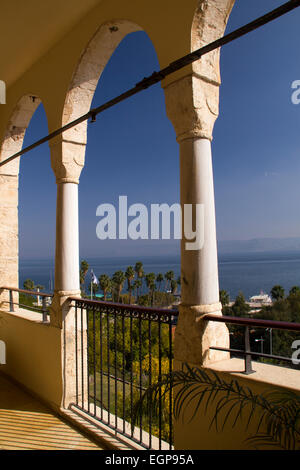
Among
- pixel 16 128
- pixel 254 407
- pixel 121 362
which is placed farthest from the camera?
pixel 121 362

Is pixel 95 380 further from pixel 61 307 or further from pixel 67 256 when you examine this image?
pixel 67 256

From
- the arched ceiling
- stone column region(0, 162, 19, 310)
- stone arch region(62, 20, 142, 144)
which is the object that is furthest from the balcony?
the arched ceiling

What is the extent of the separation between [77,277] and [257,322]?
223cm

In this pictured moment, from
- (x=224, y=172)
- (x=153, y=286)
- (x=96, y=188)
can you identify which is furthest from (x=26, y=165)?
(x=224, y=172)

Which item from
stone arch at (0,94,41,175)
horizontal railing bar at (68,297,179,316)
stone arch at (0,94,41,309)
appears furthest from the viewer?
stone arch at (0,94,41,309)

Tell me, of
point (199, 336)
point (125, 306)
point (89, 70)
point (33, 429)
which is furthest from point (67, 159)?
point (33, 429)

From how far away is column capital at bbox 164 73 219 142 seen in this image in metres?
2.24

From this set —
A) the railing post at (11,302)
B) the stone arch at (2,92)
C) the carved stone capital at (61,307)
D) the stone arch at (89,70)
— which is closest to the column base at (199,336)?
the carved stone capital at (61,307)

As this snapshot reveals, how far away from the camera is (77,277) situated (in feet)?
12.0

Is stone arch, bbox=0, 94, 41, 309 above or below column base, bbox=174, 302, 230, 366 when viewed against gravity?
above

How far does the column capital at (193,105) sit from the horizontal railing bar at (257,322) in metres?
1.15

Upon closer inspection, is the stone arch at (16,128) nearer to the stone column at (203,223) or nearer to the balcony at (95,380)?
the balcony at (95,380)

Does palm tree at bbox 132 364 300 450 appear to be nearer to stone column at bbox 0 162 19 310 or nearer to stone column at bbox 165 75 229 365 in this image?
stone column at bbox 165 75 229 365

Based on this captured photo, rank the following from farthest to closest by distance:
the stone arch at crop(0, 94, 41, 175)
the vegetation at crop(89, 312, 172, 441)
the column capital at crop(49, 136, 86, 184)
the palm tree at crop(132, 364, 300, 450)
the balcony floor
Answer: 1. the stone arch at crop(0, 94, 41, 175)
2. the column capital at crop(49, 136, 86, 184)
3. the balcony floor
4. the vegetation at crop(89, 312, 172, 441)
5. the palm tree at crop(132, 364, 300, 450)
